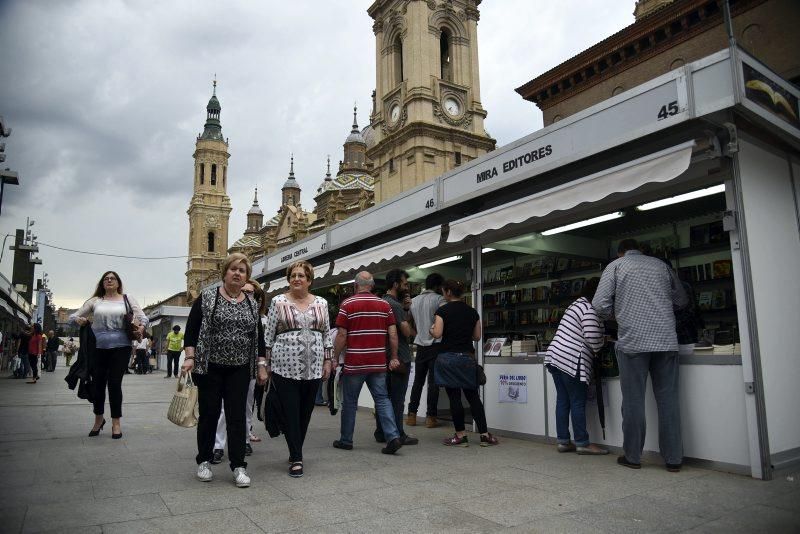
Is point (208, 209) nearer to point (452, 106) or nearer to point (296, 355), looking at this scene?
point (452, 106)

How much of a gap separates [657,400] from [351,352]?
2850 mm

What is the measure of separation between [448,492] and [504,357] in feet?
10.2

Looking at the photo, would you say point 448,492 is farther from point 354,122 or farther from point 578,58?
point 354,122

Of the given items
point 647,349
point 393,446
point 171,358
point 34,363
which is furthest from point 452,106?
point 647,349

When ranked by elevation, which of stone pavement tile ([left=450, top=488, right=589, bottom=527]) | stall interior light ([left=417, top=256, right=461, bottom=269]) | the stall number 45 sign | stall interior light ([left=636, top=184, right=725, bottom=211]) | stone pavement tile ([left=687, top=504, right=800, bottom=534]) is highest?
the stall number 45 sign

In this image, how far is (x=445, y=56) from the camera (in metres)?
45.6

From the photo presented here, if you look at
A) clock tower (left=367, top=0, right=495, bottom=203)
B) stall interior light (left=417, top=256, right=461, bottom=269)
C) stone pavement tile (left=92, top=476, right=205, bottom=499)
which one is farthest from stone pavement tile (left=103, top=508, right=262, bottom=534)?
clock tower (left=367, top=0, right=495, bottom=203)

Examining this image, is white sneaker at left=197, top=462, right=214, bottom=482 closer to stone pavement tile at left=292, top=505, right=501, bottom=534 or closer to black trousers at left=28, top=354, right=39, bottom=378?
stone pavement tile at left=292, top=505, right=501, bottom=534

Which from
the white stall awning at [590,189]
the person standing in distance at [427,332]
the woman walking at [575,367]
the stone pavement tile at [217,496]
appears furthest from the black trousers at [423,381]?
the stone pavement tile at [217,496]

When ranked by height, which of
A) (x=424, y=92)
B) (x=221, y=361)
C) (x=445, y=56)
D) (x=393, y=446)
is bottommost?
(x=393, y=446)

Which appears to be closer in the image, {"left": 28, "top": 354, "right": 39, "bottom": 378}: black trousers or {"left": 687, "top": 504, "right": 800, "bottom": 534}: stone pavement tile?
{"left": 687, "top": 504, "right": 800, "bottom": 534}: stone pavement tile

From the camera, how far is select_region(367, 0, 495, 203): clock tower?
1650 inches

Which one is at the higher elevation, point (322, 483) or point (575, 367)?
point (575, 367)

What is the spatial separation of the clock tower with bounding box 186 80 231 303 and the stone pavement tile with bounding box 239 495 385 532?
9605cm
